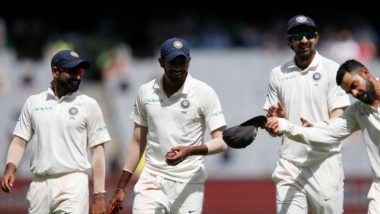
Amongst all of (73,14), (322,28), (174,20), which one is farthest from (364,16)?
(73,14)

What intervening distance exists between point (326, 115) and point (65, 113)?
2402 millimetres

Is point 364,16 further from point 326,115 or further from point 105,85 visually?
point 326,115

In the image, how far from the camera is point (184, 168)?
10484 millimetres

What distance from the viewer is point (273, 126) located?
998 centimetres

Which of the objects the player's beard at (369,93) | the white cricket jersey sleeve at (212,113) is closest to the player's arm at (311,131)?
the player's beard at (369,93)

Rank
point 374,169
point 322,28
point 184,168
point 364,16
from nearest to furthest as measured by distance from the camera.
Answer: point 374,169, point 184,168, point 322,28, point 364,16

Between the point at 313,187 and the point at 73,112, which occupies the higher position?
the point at 73,112

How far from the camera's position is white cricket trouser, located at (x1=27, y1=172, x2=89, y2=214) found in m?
10.5

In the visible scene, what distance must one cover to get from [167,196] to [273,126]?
3.99 feet

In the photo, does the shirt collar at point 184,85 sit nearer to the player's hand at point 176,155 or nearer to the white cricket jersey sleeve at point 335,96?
the player's hand at point 176,155

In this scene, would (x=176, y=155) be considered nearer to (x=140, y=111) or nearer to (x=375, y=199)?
(x=140, y=111)

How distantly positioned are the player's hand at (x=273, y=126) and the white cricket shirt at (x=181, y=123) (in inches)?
23.5

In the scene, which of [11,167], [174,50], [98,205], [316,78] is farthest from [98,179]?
[316,78]

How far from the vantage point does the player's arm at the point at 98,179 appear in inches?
415
